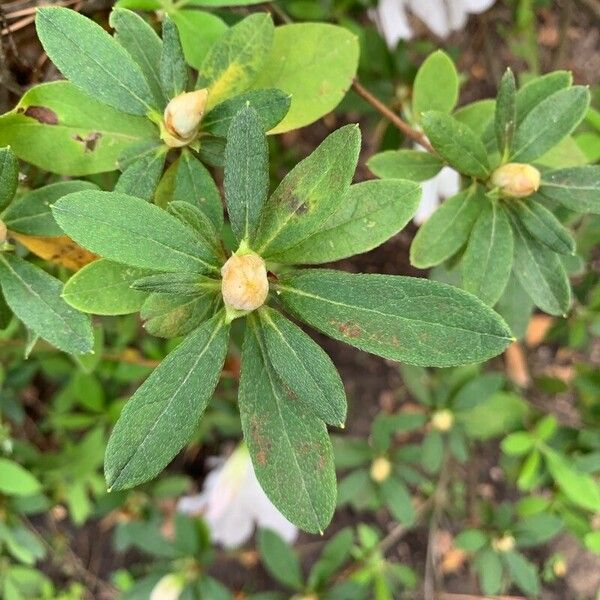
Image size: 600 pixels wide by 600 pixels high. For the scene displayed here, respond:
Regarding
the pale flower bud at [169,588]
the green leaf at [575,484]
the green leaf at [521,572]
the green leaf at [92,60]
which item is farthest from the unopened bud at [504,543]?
the green leaf at [92,60]

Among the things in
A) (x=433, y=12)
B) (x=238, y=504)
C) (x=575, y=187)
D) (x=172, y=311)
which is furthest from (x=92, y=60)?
(x=238, y=504)

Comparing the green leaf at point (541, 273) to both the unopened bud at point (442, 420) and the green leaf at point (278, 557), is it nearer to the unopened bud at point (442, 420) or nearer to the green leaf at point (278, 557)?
Answer: the unopened bud at point (442, 420)

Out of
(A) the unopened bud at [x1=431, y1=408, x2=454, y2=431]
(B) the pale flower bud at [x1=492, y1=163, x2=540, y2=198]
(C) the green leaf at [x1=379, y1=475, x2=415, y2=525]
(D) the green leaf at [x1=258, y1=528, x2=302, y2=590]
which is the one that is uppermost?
(B) the pale flower bud at [x1=492, y1=163, x2=540, y2=198]

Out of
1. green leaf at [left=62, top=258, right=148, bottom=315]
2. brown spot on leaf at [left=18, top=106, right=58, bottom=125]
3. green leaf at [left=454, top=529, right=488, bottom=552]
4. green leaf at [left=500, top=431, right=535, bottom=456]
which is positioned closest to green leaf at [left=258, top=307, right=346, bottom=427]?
green leaf at [left=62, top=258, right=148, bottom=315]

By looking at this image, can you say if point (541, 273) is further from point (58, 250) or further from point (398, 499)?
point (398, 499)

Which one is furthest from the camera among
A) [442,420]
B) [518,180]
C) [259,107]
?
[442,420]

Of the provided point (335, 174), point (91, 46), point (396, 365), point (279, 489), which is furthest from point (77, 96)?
point (396, 365)

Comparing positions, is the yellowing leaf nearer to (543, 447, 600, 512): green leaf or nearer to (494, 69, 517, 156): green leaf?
(494, 69, 517, 156): green leaf
